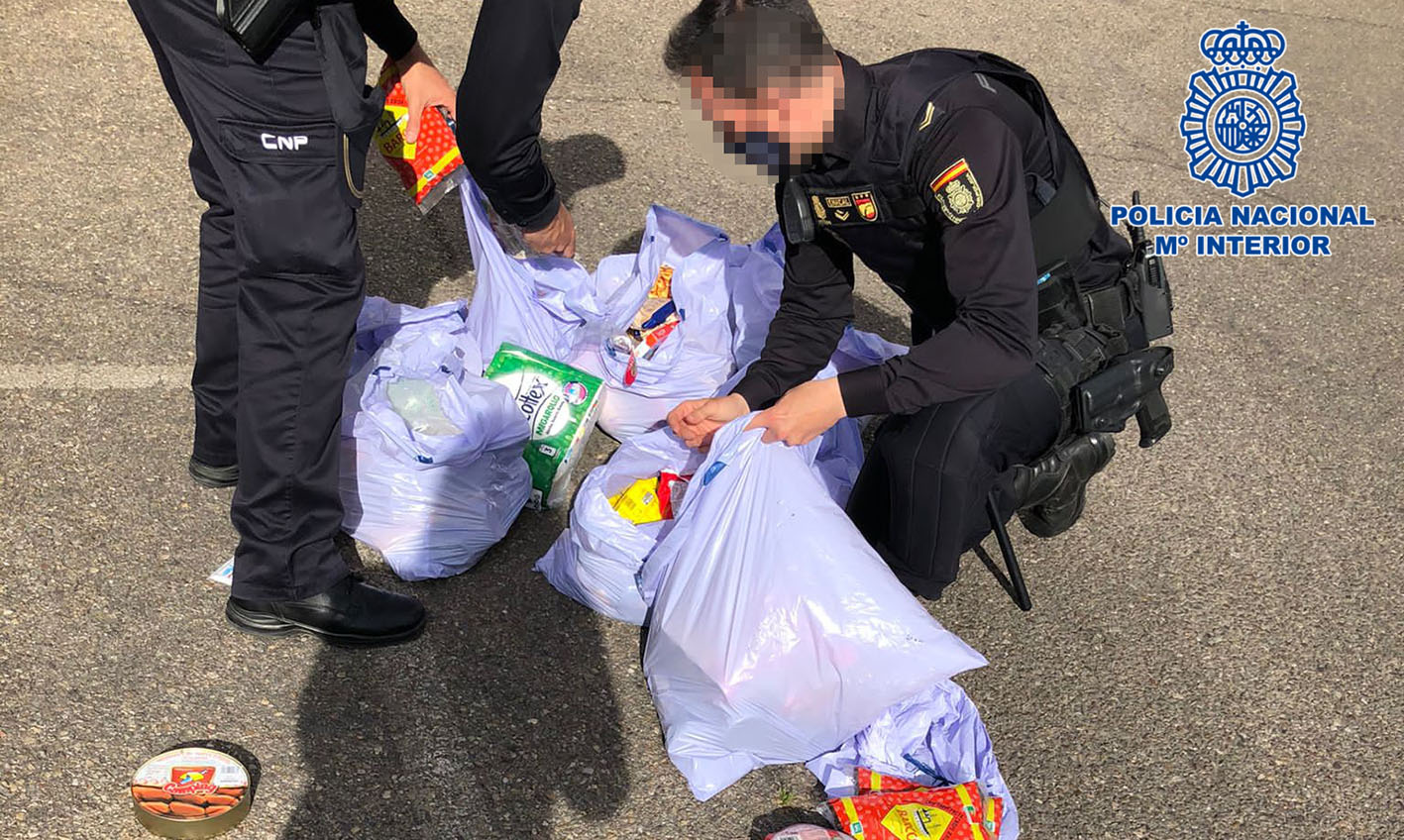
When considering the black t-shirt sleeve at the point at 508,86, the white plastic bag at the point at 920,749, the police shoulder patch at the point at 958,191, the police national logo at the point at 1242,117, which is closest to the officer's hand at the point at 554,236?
the black t-shirt sleeve at the point at 508,86

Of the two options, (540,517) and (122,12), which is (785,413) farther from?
(122,12)

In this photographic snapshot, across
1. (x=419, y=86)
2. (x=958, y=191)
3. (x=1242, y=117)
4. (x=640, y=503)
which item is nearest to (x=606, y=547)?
(x=640, y=503)

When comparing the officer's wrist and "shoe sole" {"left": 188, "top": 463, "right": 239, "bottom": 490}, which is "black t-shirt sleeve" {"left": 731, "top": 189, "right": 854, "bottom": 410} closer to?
the officer's wrist

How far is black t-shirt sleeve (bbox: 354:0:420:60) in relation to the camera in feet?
7.86

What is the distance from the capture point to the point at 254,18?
1.84 m

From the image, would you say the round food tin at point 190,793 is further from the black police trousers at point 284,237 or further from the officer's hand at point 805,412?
the officer's hand at point 805,412

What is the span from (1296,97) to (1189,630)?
12.6 feet

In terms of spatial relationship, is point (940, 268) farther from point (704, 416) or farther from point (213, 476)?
point (213, 476)

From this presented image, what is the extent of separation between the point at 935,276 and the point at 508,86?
3.08ft

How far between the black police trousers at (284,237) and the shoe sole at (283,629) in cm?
7

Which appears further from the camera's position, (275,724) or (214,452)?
(214,452)

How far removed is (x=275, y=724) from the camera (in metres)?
2.24

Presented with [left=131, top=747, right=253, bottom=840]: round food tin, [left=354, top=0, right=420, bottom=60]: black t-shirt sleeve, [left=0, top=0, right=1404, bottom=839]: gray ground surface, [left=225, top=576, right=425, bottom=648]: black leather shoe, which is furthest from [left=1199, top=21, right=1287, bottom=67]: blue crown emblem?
[left=131, top=747, right=253, bottom=840]: round food tin

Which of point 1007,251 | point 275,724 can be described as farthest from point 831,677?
point 275,724
